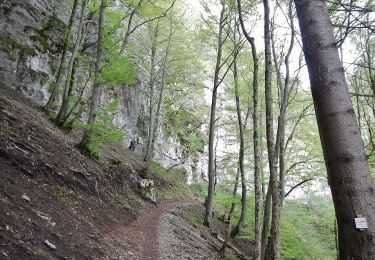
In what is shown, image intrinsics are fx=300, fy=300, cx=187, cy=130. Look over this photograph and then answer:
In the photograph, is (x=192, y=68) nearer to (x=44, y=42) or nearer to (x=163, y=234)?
(x=44, y=42)

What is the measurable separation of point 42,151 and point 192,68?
1275cm

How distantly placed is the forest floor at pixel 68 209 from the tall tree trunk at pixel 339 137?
3400 mm

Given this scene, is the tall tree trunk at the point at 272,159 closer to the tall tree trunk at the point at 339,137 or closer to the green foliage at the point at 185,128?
the tall tree trunk at the point at 339,137

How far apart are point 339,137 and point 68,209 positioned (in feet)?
18.1

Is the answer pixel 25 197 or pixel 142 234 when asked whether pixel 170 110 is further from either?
pixel 25 197

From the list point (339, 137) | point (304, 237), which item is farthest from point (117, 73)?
point (304, 237)

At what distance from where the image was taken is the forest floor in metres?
4.23

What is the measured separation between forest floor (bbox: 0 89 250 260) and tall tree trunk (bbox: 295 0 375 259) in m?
3.40

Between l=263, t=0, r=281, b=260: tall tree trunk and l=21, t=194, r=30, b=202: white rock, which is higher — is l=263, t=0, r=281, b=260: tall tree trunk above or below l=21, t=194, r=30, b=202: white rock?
above

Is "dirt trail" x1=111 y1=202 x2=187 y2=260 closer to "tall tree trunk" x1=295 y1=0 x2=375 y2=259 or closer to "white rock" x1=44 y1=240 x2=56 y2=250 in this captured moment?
"white rock" x1=44 y1=240 x2=56 y2=250

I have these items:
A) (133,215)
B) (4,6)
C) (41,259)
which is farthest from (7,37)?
(41,259)

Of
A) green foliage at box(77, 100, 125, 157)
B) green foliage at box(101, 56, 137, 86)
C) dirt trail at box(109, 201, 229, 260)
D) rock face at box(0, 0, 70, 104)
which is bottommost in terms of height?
dirt trail at box(109, 201, 229, 260)

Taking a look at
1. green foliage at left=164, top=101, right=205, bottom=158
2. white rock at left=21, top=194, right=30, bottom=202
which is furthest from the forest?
green foliage at left=164, top=101, right=205, bottom=158

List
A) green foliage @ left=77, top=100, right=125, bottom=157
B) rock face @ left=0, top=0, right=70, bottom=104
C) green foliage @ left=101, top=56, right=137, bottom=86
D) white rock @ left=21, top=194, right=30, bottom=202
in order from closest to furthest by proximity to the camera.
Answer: white rock @ left=21, top=194, right=30, bottom=202 < green foliage @ left=77, top=100, right=125, bottom=157 < green foliage @ left=101, top=56, right=137, bottom=86 < rock face @ left=0, top=0, right=70, bottom=104
